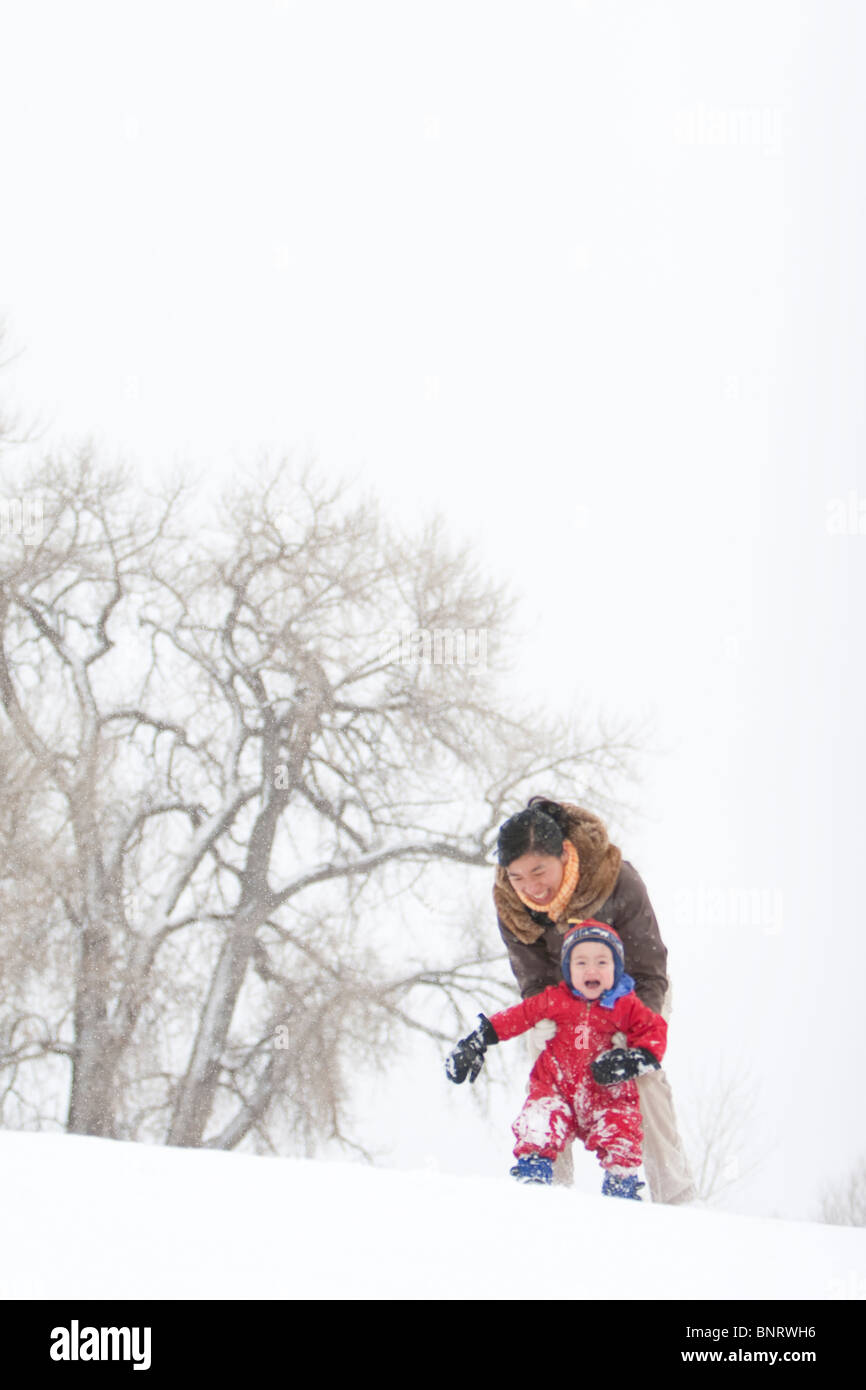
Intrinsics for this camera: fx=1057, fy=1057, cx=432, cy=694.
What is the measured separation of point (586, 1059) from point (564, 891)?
1.79 feet

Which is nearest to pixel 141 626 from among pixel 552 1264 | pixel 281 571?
pixel 281 571

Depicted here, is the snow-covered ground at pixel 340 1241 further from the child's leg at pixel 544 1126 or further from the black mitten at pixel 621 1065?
the child's leg at pixel 544 1126

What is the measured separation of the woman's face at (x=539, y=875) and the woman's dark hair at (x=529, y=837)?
2cm

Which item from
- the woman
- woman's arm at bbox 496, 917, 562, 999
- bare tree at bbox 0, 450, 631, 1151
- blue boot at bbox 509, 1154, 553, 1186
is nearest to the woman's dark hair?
the woman

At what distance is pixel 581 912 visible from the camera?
360 centimetres

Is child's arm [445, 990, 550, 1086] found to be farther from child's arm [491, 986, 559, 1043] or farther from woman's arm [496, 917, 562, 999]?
woman's arm [496, 917, 562, 999]

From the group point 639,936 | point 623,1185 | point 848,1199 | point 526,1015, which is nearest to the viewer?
point 623,1185

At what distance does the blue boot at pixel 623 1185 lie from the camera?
3082mm

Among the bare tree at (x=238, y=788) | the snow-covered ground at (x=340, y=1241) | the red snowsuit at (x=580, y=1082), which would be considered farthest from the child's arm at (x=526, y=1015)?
the bare tree at (x=238, y=788)

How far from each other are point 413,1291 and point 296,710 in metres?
10.9

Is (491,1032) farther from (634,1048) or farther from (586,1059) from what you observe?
(634,1048)

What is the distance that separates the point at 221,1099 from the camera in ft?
35.4

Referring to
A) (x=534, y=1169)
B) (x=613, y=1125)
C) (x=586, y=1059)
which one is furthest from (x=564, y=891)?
(x=534, y=1169)

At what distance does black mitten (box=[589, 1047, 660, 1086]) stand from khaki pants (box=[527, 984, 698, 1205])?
0.39 m
